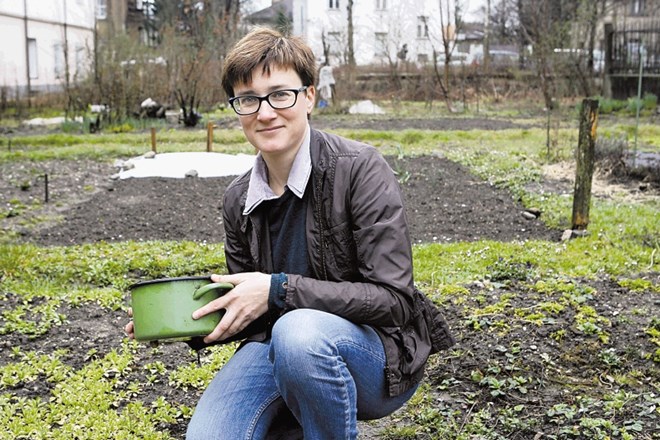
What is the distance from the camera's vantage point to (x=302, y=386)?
222cm

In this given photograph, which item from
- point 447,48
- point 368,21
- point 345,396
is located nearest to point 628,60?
point 447,48

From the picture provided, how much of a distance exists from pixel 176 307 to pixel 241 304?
7.7 inches

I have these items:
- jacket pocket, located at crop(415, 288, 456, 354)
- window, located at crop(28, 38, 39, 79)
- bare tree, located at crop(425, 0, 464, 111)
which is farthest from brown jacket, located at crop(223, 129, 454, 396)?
window, located at crop(28, 38, 39, 79)

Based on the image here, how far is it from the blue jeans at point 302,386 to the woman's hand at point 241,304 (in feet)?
0.31

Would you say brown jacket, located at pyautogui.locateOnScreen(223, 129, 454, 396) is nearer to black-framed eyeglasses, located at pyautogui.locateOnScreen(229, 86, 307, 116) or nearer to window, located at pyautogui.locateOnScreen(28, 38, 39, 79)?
black-framed eyeglasses, located at pyautogui.locateOnScreen(229, 86, 307, 116)

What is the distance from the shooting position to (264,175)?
8.60ft

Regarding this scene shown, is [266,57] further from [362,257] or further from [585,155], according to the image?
[585,155]

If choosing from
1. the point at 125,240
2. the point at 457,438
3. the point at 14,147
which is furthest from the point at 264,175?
the point at 14,147

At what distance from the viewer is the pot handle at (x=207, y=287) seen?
91.5 inches

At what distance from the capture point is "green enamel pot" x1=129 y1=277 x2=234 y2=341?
7.79ft

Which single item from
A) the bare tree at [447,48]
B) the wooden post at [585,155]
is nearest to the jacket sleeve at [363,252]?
the wooden post at [585,155]

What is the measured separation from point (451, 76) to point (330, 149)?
78.0 feet

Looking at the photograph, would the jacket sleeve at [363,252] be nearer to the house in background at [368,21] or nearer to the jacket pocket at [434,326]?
the jacket pocket at [434,326]

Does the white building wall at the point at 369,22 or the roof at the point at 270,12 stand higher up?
the roof at the point at 270,12
